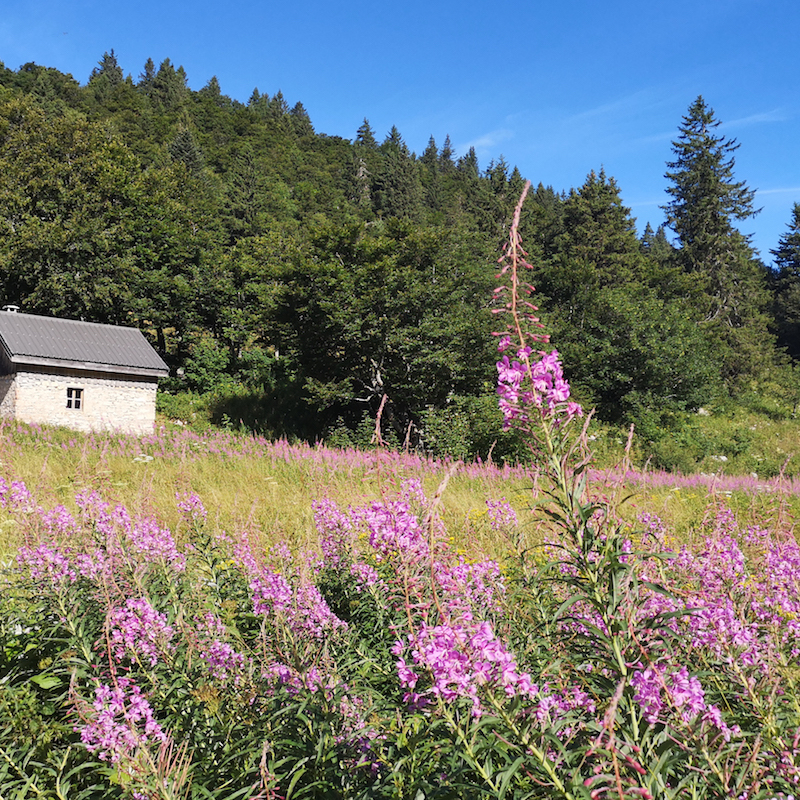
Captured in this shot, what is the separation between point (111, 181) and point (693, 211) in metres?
38.0

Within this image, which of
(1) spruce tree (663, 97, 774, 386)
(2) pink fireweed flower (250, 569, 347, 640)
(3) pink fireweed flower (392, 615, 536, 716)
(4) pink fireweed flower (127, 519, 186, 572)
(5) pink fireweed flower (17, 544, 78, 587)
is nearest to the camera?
(3) pink fireweed flower (392, 615, 536, 716)

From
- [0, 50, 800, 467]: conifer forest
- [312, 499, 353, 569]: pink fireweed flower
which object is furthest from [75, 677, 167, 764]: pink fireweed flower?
[0, 50, 800, 467]: conifer forest

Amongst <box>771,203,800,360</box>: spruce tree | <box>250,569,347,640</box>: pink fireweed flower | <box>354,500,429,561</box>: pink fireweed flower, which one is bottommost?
<box>250,569,347,640</box>: pink fireweed flower

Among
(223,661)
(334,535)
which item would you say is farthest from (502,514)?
(223,661)

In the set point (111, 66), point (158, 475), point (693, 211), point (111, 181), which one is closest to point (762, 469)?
point (158, 475)

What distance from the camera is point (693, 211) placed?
4297 centimetres

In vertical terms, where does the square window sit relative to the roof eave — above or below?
below

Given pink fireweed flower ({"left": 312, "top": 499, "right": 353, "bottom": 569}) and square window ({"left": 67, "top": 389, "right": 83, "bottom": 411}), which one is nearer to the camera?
pink fireweed flower ({"left": 312, "top": 499, "right": 353, "bottom": 569})

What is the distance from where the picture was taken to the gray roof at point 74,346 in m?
22.8

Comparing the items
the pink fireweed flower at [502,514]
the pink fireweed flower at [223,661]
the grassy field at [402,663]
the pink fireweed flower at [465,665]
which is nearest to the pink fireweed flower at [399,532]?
the grassy field at [402,663]

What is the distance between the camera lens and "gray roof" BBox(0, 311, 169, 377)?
22.8 meters

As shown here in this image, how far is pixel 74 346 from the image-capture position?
2412 centimetres

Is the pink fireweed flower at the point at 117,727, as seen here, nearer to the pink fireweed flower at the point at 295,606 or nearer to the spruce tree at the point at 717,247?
the pink fireweed flower at the point at 295,606

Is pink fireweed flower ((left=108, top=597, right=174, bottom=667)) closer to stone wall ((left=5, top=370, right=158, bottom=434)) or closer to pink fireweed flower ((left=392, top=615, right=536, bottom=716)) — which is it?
pink fireweed flower ((left=392, top=615, right=536, bottom=716))
